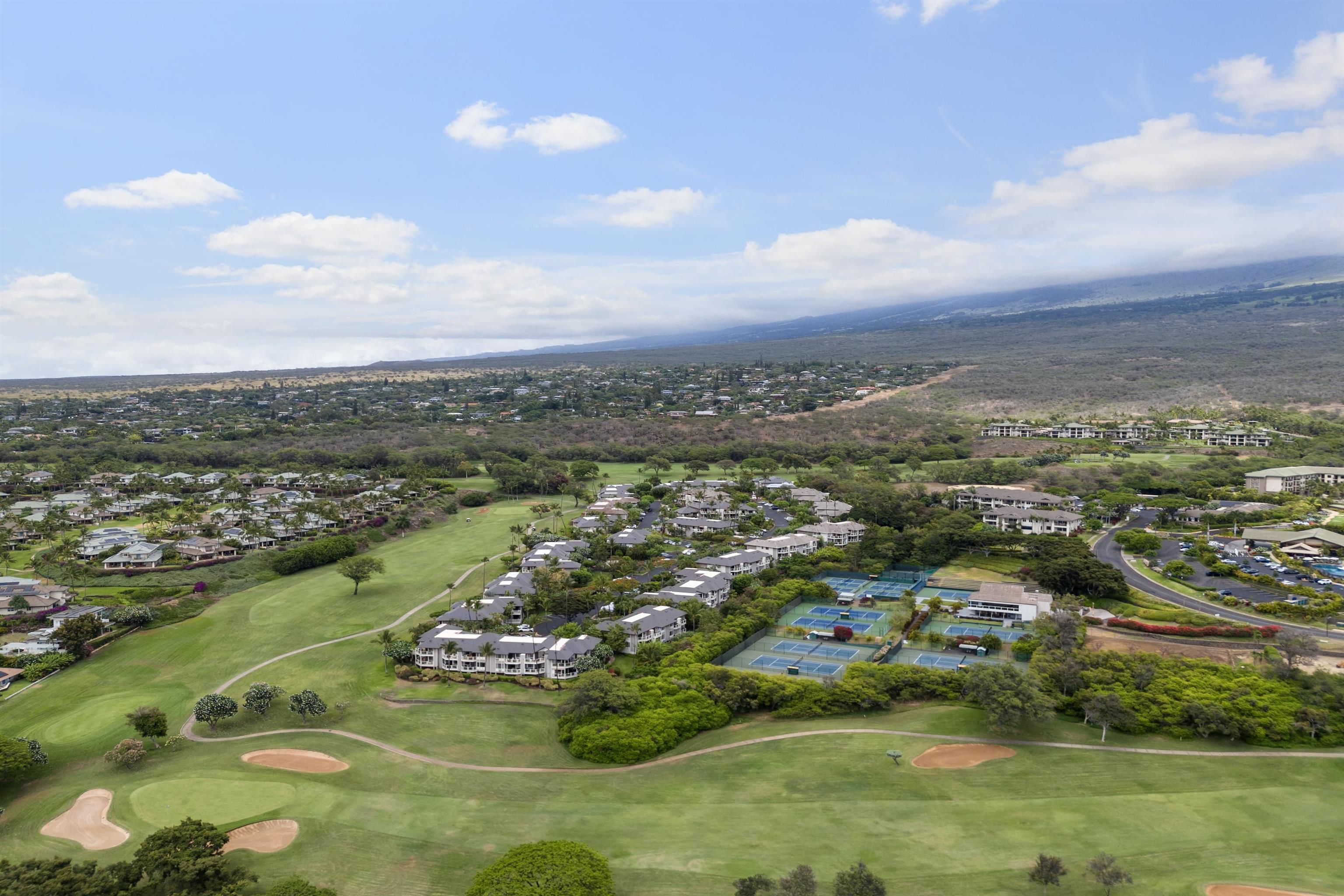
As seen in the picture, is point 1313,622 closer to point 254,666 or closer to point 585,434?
point 254,666

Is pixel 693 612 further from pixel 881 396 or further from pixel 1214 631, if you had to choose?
pixel 881 396

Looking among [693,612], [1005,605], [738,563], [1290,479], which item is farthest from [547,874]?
[1290,479]

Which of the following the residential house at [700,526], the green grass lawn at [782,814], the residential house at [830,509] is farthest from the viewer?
the residential house at [830,509]

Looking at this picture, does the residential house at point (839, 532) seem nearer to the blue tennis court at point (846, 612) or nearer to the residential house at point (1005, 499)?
the blue tennis court at point (846, 612)

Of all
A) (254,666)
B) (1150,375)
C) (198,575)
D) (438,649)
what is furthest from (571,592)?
(1150,375)

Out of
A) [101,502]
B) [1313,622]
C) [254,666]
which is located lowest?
[1313,622]

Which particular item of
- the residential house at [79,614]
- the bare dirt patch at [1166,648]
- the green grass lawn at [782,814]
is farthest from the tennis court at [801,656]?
the residential house at [79,614]
